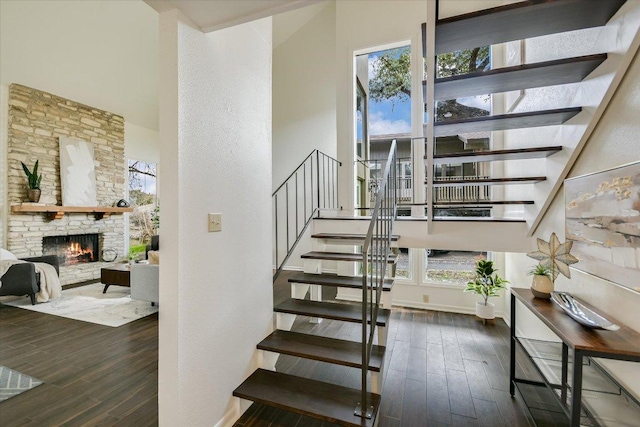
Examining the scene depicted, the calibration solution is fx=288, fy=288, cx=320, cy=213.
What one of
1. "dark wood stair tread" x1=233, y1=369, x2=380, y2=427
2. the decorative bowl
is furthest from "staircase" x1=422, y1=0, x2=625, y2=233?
"dark wood stair tread" x1=233, y1=369, x2=380, y2=427

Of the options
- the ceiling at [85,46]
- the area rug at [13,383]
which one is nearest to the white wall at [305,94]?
the ceiling at [85,46]

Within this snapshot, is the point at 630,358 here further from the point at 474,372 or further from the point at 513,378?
the point at 474,372

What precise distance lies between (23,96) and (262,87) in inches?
200

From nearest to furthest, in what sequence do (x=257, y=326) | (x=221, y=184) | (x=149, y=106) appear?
(x=221, y=184), (x=257, y=326), (x=149, y=106)

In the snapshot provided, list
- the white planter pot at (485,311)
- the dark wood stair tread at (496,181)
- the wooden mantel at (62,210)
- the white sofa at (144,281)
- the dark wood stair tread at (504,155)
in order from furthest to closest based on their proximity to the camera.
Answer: the wooden mantel at (62,210), the white planter pot at (485,311), the white sofa at (144,281), the dark wood stair tread at (496,181), the dark wood stair tread at (504,155)

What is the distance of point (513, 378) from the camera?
2254 millimetres

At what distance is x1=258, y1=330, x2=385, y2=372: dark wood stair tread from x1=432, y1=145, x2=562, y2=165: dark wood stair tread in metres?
Answer: 1.57

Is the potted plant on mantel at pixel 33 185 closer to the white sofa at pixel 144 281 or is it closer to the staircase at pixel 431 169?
the white sofa at pixel 144 281

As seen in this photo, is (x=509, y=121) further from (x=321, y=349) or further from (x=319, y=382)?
(x=319, y=382)

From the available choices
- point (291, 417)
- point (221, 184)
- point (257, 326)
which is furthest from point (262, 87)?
point (291, 417)

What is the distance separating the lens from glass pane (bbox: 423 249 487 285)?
4258 mm

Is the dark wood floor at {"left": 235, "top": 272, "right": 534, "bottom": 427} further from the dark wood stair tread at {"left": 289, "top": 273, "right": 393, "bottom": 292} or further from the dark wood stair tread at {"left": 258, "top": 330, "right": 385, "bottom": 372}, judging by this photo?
the dark wood stair tread at {"left": 289, "top": 273, "right": 393, "bottom": 292}

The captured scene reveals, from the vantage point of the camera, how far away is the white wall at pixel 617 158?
1474 millimetres

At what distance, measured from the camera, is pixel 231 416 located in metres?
1.94
